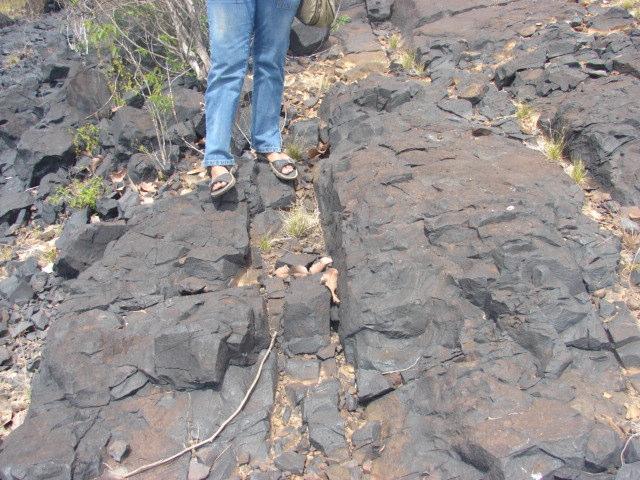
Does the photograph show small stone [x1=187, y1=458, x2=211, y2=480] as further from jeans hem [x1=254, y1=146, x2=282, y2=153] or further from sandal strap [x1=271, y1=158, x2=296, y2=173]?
jeans hem [x1=254, y1=146, x2=282, y2=153]

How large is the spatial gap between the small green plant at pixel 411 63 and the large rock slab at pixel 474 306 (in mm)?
2101

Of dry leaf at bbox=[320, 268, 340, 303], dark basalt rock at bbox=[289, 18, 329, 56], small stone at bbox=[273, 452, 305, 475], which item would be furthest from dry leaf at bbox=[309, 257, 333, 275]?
dark basalt rock at bbox=[289, 18, 329, 56]

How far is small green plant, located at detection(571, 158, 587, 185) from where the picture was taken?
4102 mm

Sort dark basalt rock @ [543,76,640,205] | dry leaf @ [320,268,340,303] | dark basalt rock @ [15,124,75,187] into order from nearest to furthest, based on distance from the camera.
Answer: dry leaf @ [320,268,340,303], dark basalt rock @ [543,76,640,205], dark basalt rock @ [15,124,75,187]

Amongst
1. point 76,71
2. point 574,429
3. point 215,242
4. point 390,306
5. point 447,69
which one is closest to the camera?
point 574,429

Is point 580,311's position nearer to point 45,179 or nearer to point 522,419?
point 522,419

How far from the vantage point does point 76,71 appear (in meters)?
6.77

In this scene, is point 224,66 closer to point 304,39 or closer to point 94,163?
point 94,163

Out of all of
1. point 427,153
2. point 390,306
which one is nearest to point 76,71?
point 427,153

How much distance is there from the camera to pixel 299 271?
3.82m

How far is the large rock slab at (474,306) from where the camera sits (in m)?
2.49

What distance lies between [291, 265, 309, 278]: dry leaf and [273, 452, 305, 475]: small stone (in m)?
1.29

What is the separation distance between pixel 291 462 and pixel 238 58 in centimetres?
255

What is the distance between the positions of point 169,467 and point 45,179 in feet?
11.8
